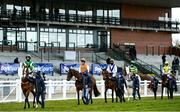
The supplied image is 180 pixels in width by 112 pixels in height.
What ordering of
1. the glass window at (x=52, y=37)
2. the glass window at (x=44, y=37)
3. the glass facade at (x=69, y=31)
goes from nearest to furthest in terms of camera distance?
the glass facade at (x=69, y=31) < the glass window at (x=44, y=37) < the glass window at (x=52, y=37)

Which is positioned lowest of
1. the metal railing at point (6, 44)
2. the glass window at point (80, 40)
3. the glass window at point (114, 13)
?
A: the metal railing at point (6, 44)

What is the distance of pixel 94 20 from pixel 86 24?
6.74 ft

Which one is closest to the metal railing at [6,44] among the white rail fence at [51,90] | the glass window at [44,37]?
the glass window at [44,37]

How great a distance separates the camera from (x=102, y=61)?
197 feet

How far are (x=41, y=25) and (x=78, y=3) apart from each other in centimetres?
694

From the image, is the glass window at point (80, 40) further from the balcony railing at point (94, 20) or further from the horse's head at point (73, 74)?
the horse's head at point (73, 74)

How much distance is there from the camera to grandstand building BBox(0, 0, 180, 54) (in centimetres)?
5847

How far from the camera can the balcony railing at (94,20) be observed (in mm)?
57675

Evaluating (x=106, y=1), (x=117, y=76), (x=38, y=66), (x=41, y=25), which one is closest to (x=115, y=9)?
(x=106, y=1)

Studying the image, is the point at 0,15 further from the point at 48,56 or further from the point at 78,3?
the point at 78,3

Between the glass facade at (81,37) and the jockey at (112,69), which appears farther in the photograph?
the glass facade at (81,37)

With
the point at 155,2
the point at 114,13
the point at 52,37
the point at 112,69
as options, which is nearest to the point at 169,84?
the point at 112,69

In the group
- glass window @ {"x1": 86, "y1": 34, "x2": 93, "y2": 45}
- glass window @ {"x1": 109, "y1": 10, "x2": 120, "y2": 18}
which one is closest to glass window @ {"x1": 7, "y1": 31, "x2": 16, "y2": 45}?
glass window @ {"x1": 86, "y1": 34, "x2": 93, "y2": 45}

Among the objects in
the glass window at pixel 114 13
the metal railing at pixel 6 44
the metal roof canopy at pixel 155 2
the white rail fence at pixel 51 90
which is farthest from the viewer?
the metal roof canopy at pixel 155 2
